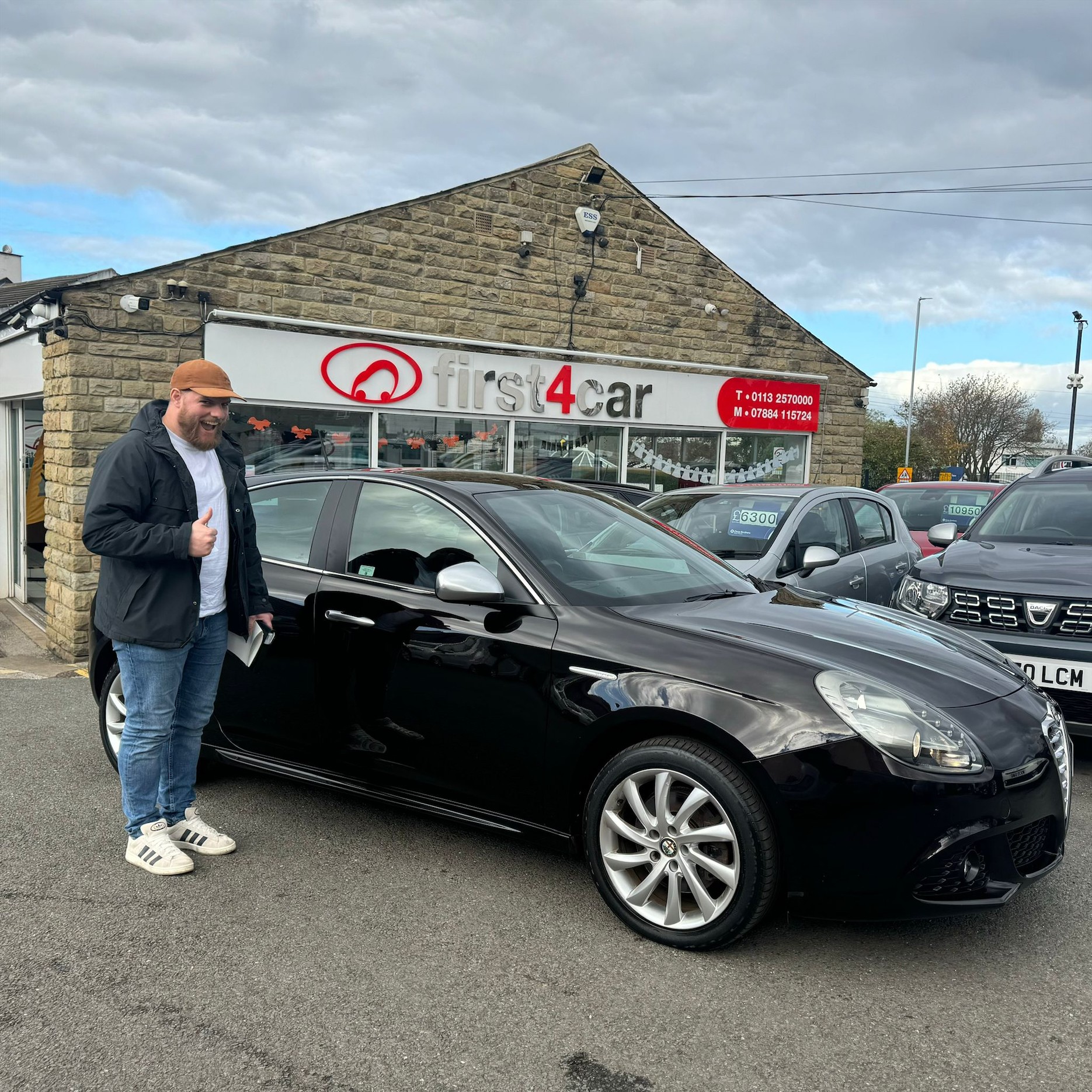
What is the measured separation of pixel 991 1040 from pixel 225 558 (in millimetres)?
2963

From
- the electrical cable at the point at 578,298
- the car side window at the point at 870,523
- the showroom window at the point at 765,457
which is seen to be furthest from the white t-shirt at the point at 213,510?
the showroom window at the point at 765,457

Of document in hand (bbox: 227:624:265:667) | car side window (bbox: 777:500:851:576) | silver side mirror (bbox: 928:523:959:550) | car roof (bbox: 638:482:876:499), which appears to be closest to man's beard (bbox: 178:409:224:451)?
document in hand (bbox: 227:624:265:667)

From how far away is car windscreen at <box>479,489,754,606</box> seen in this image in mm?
3770

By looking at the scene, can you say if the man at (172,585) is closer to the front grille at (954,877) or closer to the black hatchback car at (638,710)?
the black hatchback car at (638,710)

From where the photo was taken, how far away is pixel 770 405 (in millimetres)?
13672

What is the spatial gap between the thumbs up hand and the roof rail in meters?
6.09

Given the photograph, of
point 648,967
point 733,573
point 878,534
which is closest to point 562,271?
point 878,534

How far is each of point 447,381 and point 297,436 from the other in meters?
1.78

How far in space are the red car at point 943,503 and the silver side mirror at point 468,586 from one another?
30.6ft

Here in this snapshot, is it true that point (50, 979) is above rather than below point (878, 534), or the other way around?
below

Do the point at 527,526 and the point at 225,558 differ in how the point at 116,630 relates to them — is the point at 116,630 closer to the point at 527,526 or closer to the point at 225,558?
the point at 225,558

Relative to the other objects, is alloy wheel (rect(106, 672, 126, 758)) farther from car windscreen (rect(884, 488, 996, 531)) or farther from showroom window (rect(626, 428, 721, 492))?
car windscreen (rect(884, 488, 996, 531))

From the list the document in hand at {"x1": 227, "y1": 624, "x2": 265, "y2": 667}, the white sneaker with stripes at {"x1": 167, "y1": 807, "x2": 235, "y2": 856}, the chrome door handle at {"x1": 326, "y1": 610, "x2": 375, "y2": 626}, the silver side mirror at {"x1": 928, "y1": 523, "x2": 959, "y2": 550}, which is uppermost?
the silver side mirror at {"x1": 928, "y1": 523, "x2": 959, "y2": 550}

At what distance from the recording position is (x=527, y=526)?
3.94m
